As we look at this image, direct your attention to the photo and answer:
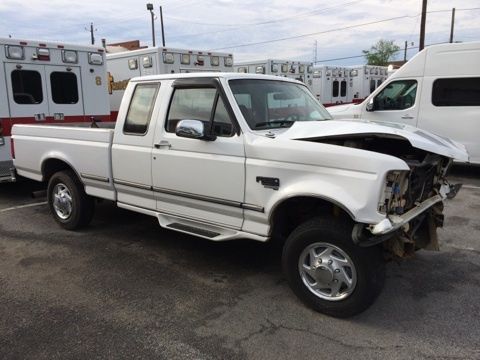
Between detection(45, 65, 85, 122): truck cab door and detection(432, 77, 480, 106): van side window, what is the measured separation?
7279mm

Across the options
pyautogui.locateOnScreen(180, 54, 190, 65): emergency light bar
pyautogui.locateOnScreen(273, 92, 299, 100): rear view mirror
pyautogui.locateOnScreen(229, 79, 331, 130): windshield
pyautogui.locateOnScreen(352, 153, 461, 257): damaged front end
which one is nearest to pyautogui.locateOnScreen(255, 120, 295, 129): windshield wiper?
pyautogui.locateOnScreen(229, 79, 331, 130): windshield

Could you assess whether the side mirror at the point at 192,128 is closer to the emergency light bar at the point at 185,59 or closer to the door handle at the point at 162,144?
the door handle at the point at 162,144

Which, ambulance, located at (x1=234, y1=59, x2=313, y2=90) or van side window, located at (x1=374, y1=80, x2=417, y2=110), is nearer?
van side window, located at (x1=374, y1=80, x2=417, y2=110)

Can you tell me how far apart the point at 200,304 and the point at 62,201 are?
2994 mm

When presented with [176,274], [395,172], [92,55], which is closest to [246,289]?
[176,274]

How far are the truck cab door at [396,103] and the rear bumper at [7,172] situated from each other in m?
7.08

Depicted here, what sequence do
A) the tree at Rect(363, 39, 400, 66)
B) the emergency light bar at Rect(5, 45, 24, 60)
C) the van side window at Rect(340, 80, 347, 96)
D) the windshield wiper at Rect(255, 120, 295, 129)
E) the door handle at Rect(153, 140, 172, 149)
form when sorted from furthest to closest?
1. the tree at Rect(363, 39, 400, 66)
2. the van side window at Rect(340, 80, 347, 96)
3. the emergency light bar at Rect(5, 45, 24, 60)
4. the door handle at Rect(153, 140, 172, 149)
5. the windshield wiper at Rect(255, 120, 295, 129)

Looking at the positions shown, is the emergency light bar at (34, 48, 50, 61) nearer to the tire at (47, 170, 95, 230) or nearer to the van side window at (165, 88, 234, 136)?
the tire at (47, 170, 95, 230)

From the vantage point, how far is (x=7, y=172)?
786 centimetres

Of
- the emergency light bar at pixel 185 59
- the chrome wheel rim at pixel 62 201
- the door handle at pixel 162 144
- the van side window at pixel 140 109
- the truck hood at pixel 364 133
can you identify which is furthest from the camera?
the emergency light bar at pixel 185 59

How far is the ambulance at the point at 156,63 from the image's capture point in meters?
11.2

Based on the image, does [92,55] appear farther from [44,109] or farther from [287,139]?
[287,139]

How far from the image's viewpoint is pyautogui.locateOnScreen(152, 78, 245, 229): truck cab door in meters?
4.25

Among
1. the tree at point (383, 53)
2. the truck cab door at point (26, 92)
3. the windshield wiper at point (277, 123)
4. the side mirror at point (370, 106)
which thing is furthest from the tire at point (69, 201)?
the tree at point (383, 53)
